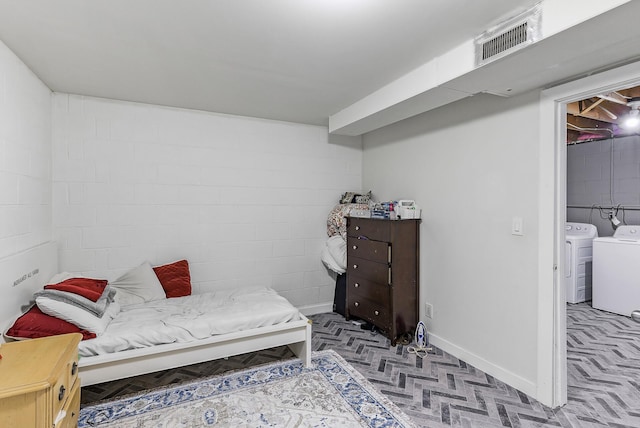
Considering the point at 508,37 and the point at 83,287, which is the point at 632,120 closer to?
the point at 508,37

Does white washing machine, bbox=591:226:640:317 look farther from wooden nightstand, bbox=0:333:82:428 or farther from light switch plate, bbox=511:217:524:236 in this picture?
wooden nightstand, bbox=0:333:82:428

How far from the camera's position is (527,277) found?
7.98 ft

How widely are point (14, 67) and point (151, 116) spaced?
118 cm

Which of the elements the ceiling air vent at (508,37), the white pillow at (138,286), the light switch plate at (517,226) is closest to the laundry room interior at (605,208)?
the light switch plate at (517,226)

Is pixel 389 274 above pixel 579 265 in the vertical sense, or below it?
above

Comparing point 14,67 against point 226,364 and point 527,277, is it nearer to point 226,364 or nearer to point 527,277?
point 226,364

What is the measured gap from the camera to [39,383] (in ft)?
4.64

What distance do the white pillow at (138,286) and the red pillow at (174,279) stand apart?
2.2 inches

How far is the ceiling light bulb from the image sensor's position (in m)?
3.89

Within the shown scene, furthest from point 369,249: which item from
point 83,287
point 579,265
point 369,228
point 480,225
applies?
point 579,265

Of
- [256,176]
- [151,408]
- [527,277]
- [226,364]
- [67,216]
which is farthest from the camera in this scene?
[256,176]

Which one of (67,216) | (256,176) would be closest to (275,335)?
(256,176)

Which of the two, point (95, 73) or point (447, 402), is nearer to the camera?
point (447, 402)

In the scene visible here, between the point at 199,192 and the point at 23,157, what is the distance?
147cm
